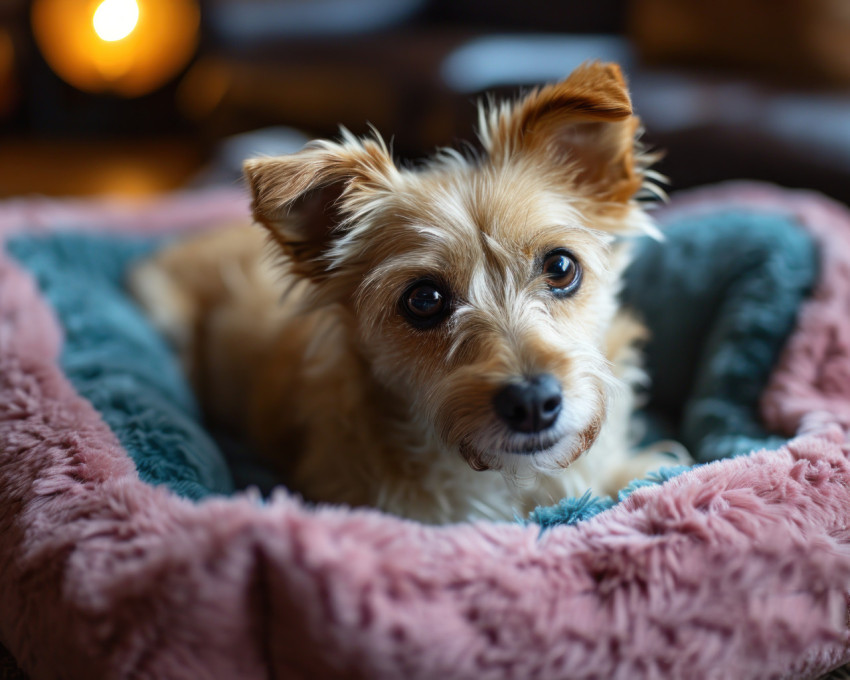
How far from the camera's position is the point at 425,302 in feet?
5.16

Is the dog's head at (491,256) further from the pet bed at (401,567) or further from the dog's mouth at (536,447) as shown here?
the pet bed at (401,567)

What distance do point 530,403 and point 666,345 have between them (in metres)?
1.15

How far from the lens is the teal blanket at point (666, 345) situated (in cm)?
174

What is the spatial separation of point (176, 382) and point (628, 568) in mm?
1646

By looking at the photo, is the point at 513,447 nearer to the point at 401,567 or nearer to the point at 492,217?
the point at 401,567

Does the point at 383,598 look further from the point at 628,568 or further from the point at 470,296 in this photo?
the point at 470,296

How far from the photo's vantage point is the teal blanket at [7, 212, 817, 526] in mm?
1741

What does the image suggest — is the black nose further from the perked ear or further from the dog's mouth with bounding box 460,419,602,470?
the perked ear

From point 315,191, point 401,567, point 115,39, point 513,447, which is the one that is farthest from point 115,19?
point 401,567

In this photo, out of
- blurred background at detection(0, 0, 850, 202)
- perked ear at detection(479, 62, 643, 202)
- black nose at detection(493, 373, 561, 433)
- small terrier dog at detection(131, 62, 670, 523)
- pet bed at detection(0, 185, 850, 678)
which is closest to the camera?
pet bed at detection(0, 185, 850, 678)

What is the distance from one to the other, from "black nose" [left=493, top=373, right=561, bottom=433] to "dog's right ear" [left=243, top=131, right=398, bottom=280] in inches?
22.2

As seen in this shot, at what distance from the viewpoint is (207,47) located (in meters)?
5.86

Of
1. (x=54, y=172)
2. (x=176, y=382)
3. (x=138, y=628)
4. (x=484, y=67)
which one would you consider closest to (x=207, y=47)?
(x=54, y=172)

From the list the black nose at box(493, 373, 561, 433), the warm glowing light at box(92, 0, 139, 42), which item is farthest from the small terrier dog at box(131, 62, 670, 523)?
the warm glowing light at box(92, 0, 139, 42)
